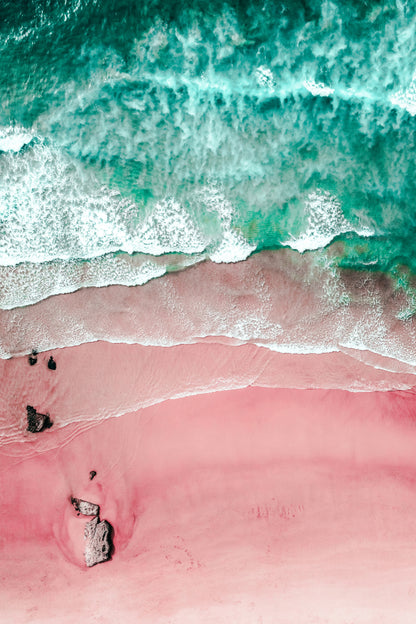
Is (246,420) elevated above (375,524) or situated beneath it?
elevated above

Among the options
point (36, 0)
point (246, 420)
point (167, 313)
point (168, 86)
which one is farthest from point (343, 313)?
point (36, 0)

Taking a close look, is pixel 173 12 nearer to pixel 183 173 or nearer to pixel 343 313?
pixel 183 173

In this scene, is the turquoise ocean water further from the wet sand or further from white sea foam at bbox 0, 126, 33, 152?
the wet sand

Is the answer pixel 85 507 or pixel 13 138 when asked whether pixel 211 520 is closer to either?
pixel 85 507

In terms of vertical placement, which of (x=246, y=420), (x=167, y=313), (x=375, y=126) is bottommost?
(x=246, y=420)

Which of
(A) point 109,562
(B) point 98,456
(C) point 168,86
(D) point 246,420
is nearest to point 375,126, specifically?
(C) point 168,86

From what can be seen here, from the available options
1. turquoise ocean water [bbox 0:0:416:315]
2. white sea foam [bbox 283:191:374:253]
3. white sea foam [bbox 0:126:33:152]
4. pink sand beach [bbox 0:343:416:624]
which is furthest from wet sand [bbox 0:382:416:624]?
A: white sea foam [bbox 0:126:33:152]
